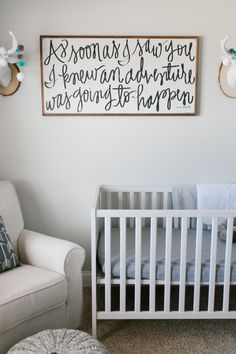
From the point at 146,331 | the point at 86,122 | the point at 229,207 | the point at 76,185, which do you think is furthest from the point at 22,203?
the point at 229,207

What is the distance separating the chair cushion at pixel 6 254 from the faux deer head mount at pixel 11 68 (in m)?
1.02

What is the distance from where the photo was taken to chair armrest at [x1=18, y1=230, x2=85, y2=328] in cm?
232

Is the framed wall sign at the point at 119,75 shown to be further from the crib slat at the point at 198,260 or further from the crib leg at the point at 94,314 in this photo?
the crib leg at the point at 94,314

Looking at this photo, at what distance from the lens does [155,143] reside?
2.91m

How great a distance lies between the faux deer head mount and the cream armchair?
2.42 ft

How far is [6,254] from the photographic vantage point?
91.5 inches

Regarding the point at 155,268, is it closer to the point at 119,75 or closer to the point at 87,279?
the point at 87,279

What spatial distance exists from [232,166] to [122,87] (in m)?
1.02

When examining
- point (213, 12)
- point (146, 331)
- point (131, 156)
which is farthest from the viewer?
point (131, 156)

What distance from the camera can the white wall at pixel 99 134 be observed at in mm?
2734

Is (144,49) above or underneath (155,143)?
above

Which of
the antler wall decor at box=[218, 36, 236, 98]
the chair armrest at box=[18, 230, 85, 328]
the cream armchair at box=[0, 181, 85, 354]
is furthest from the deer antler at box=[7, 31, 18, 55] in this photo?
the antler wall decor at box=[218, 36, 236, 98]

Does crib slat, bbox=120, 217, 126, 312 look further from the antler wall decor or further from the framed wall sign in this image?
the antler wall decor

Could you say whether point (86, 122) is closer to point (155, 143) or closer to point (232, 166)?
point (155, 143)
